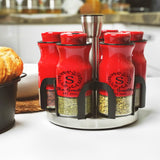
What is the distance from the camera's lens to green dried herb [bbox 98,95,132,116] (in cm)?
58

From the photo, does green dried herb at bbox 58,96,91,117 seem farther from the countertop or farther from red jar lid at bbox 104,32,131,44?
the countertop

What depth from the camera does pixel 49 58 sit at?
63 cm

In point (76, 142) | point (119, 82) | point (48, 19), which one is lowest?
point (76, 142)

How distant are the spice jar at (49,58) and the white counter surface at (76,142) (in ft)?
0.23

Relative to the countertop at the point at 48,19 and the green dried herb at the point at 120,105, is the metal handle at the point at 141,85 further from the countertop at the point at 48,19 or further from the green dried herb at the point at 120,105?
the countertop at the point at 48,19

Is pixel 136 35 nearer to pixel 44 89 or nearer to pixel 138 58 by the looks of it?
pixel 138 58

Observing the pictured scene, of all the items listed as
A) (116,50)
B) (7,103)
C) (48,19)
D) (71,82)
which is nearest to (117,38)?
(116,50)

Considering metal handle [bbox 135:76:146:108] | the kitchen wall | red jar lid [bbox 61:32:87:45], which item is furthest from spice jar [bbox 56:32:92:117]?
the kitchen wall

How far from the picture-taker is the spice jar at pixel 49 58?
620 mm

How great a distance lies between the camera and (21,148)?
Result: 0.50 m

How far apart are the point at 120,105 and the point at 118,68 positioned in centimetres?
8

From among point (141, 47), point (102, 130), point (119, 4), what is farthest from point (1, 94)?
point (119, 4)

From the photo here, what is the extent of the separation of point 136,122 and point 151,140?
0.10 meters

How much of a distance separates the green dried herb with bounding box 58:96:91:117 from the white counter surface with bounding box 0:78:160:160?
0.04 metres
